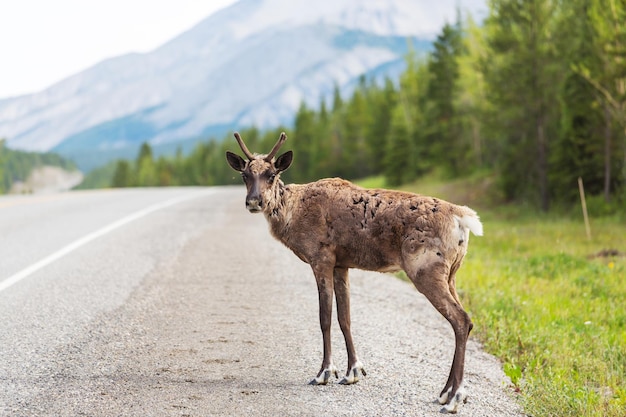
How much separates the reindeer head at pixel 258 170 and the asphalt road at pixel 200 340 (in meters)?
1.35

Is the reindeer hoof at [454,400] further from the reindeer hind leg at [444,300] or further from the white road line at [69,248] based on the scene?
the white road line at [69,248]

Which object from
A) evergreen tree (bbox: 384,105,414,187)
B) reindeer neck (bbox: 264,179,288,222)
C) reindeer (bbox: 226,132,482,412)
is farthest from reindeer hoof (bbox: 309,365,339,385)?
evergreen tree (bbox: 384,105,414,187)

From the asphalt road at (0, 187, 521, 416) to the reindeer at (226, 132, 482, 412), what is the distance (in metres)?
0.42

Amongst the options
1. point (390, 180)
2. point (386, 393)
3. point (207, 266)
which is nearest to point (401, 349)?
point (386, 393)

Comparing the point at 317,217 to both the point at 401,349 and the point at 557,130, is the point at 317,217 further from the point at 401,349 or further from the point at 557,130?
the point at 557,130

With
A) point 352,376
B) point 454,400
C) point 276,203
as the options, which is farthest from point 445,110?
point 454,400

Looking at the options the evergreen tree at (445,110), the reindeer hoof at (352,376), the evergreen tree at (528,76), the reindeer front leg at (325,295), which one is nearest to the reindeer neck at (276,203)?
the reindeer front leg at (325,295)

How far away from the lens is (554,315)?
8203mm

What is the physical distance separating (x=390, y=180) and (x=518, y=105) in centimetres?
2690

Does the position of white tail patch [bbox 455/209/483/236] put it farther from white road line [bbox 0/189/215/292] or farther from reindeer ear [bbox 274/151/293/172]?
white road line [bbox 0/189/215/292]

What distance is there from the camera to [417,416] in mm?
4336

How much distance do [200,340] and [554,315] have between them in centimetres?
466

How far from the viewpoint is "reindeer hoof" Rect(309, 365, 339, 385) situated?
495cm

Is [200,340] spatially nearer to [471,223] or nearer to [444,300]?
[444,300]
